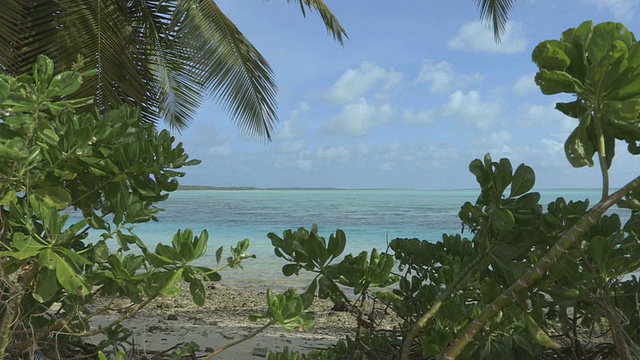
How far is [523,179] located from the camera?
1.03 m

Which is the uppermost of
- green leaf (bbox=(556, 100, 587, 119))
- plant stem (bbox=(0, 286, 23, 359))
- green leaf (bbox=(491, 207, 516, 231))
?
green leaf (bbox=(556, 100, 587, 119))

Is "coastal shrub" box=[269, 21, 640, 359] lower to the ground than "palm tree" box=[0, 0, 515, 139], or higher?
lower

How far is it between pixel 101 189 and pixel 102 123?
190 mm

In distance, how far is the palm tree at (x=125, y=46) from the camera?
5.89 m

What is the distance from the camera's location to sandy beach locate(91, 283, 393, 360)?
252cm

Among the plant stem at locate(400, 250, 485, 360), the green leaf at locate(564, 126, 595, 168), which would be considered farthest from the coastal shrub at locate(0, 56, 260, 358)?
the green leaf at locate(564, 126, 595, 168)

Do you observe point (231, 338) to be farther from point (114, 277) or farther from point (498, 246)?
point (498, 246)

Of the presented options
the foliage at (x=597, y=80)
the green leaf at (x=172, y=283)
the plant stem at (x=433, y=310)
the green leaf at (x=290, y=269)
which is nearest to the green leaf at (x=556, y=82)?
the foliage at (x=597, y=80)

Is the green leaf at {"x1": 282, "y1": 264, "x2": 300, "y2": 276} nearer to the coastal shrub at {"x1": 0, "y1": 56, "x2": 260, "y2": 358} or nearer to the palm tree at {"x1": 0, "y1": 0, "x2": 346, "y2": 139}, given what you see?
the coastal shrub at {"x1": 0, "y1": 56, "x2": 260, "y2": 358}

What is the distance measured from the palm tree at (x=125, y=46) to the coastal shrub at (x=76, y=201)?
471cm

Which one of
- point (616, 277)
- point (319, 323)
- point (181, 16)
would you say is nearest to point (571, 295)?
point (616, 277)

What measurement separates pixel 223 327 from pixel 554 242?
2.99 metres

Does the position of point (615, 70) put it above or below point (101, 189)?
above

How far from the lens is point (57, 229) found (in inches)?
40.6
